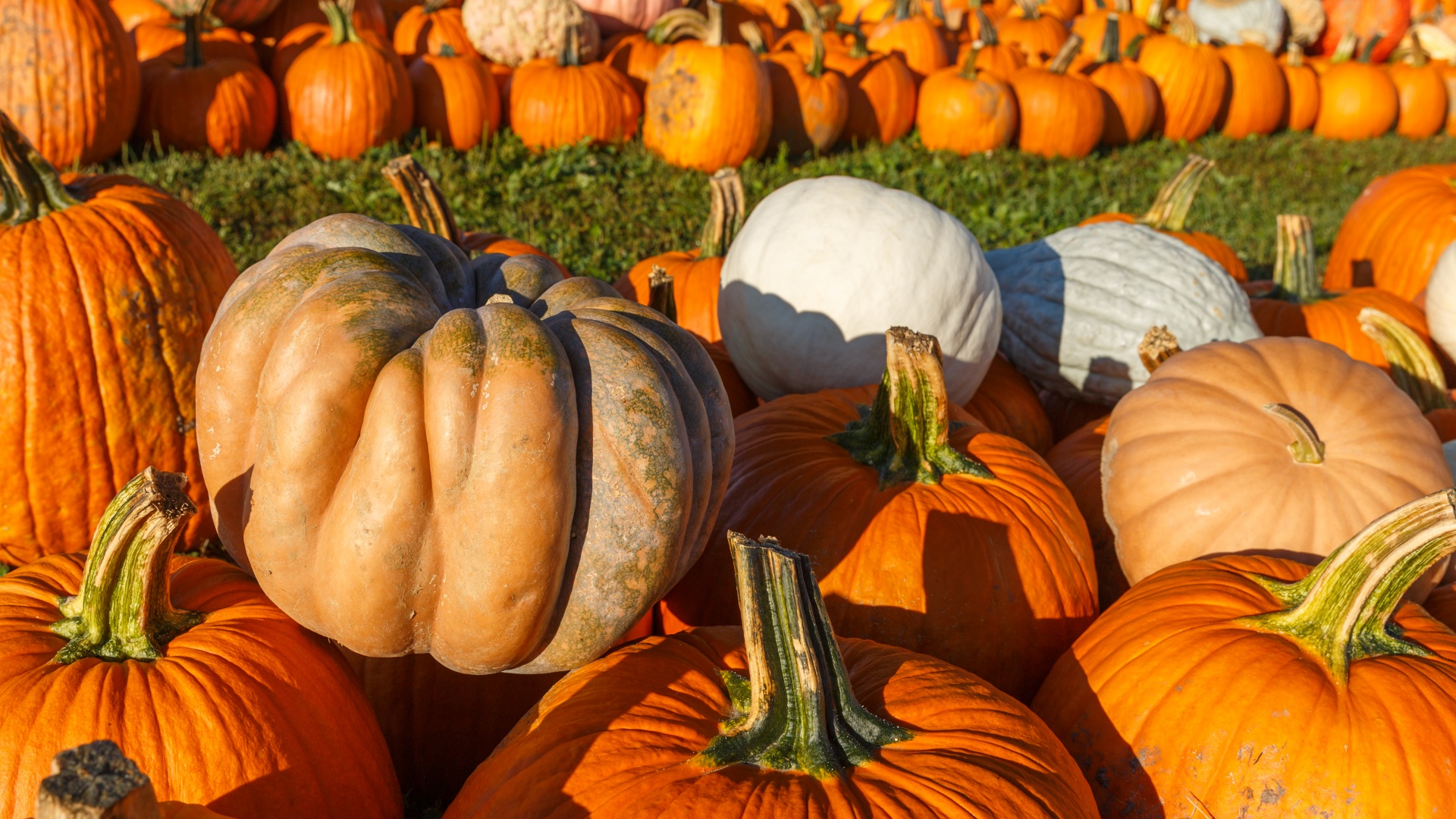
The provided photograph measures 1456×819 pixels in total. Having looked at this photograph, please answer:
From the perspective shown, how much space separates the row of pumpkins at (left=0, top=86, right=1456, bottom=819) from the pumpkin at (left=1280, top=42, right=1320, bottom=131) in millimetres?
8391

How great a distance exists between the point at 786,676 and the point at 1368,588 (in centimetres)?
101

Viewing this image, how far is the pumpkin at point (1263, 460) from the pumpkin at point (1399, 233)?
2754mm

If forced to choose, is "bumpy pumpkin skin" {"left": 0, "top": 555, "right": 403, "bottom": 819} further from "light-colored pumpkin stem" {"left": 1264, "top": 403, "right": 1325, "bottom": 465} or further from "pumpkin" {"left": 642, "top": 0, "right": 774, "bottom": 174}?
"pumpkin" {"left": 642, "top": 0, "right": 774, "bottom": 174}

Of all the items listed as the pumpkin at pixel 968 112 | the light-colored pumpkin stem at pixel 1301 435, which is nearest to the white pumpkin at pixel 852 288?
the light-colored pumpkin stem at pixel 1301 435

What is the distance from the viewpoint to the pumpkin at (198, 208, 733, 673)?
58.2 inches

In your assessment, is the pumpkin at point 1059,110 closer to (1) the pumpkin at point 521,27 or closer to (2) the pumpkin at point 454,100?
(1) the pumpkin at point 521,27

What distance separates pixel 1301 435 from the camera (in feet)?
7.41

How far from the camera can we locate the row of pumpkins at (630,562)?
4.85ft

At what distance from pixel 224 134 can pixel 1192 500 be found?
5.65 metres

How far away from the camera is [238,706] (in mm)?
1566

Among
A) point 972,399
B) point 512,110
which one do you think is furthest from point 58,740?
point 512,110

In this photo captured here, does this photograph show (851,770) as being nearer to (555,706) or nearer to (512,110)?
(555,706)

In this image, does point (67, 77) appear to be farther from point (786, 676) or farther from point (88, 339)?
point (786, 676)

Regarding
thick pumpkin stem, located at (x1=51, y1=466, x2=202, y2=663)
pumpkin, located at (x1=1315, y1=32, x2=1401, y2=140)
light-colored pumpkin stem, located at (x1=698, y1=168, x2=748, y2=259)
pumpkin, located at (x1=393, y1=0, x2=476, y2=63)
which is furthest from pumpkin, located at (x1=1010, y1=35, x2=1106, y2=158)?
thick pumpkin stem, located at (x1=51, y1=466, x2=202, y2=663)
